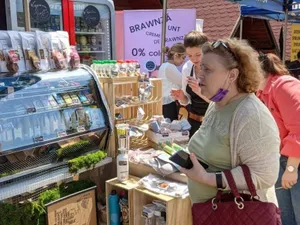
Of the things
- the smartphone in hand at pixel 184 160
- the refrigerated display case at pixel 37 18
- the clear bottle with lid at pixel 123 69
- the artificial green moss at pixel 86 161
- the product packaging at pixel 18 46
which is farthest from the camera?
the refrigerated display case at pixel 37 18

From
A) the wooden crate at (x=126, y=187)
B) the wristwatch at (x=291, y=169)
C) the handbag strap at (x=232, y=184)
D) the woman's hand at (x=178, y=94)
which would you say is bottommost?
the wooden crate at (x=126, y=187)

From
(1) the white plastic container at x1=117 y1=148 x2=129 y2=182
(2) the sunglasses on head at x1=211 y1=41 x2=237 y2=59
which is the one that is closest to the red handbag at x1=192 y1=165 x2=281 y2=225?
(2) the sunglasses on head at x1=211 y1=41 x2=237 y2=59

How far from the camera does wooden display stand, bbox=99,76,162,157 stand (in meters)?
2.61

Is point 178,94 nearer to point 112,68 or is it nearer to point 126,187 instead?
point 112,68

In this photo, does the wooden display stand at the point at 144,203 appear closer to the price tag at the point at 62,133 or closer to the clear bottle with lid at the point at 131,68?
the price tag at the point at 62,133

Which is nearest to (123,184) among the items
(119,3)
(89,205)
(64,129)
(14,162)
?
(89,205)

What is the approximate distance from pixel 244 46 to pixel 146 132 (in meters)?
1.45

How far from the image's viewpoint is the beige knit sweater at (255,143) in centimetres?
152

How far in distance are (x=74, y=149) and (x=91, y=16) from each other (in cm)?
293

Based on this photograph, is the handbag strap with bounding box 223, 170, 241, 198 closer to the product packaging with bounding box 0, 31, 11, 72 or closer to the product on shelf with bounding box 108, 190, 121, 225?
the product on shelf with bounding box 108, 190, 121, 225

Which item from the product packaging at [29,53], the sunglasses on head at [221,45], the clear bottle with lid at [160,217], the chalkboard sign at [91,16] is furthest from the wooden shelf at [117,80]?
the chalkboard sign at [91,16]

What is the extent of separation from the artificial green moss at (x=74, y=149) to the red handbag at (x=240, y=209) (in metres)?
1.13

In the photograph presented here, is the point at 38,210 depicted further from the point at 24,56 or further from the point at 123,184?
the point at 24,56

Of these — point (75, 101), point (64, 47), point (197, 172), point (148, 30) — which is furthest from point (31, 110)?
point (148, 30)
